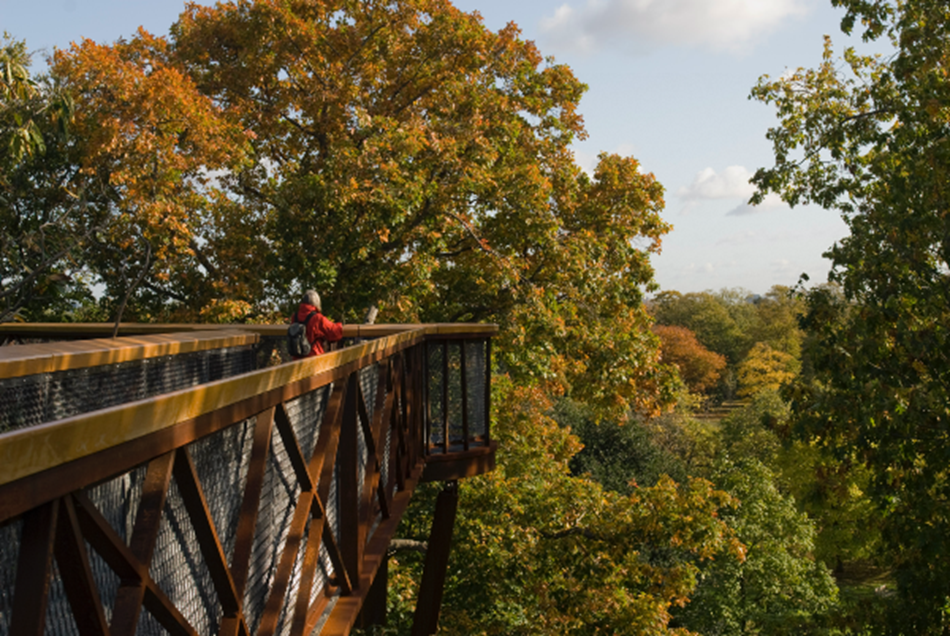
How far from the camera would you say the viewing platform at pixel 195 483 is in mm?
1196

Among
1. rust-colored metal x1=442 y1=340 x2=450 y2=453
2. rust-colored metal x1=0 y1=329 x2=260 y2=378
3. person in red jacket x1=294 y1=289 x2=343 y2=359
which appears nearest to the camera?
rust-colored metal x1=0 y1=329 x2=260 y2=378

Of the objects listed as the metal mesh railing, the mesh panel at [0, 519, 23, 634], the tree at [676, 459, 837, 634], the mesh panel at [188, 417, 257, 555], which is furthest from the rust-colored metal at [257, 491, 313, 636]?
the tree at [676, 459, 837, 634]

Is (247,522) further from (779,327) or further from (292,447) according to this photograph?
(779,327)

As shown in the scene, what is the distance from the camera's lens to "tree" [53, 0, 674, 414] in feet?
33.8

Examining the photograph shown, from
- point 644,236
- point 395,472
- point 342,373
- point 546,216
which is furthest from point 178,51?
point 342,373

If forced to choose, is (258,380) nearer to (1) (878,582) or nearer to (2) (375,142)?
(2) (375,142)

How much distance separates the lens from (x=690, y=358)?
58.4m

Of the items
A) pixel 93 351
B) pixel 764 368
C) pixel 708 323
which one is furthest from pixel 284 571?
pixel 708 323

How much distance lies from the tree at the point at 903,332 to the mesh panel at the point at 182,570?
7.49 m

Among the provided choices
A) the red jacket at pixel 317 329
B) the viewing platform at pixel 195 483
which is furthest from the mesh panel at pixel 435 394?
the red jacket at pixel 317 329

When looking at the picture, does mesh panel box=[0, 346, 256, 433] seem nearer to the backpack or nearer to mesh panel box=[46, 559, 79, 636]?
the backpack

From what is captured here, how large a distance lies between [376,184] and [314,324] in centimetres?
597

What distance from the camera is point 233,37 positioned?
45.1 ft

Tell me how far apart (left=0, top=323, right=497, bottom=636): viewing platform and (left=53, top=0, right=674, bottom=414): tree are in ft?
17.4
